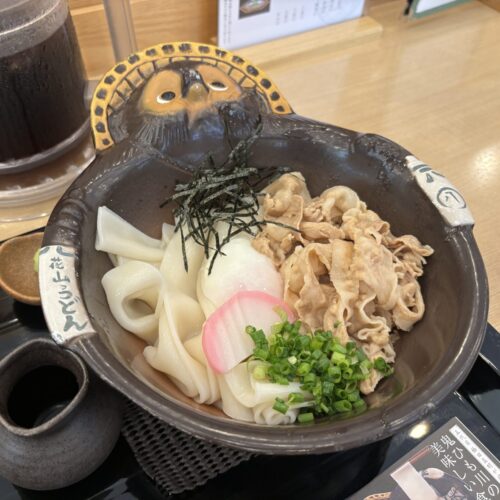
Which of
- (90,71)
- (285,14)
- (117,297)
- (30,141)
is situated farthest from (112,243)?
(285,14)

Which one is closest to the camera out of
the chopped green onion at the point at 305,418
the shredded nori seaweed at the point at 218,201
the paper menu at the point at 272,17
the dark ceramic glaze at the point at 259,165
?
the dark ceramic glaze at the point at 259,165

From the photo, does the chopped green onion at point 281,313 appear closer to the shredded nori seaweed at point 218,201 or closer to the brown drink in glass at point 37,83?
the shredded nori seaweed at point 218,201

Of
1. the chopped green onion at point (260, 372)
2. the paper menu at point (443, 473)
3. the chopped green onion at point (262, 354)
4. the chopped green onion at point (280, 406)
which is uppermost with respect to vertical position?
the chopped green onion at point (280, 406)

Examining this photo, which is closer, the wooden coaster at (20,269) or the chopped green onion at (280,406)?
the chopped green onion at (280,406)

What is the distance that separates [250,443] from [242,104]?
0.86 meters

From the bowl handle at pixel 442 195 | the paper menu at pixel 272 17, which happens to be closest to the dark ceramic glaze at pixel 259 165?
the bowl handle at pixel 442 195

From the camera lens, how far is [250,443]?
0.87 meters

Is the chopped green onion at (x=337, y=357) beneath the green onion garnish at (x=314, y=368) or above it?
above

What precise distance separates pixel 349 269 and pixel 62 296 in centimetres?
59

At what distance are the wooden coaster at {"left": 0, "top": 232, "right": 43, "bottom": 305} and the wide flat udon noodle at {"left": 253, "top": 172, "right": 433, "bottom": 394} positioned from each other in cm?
61

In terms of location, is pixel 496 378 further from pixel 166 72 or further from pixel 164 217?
pixel 166 72

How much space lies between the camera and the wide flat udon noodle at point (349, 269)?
3.73ft

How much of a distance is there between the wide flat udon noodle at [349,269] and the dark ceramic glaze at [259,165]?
48mm

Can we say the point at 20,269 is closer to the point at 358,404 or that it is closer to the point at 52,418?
the point at 52,418
